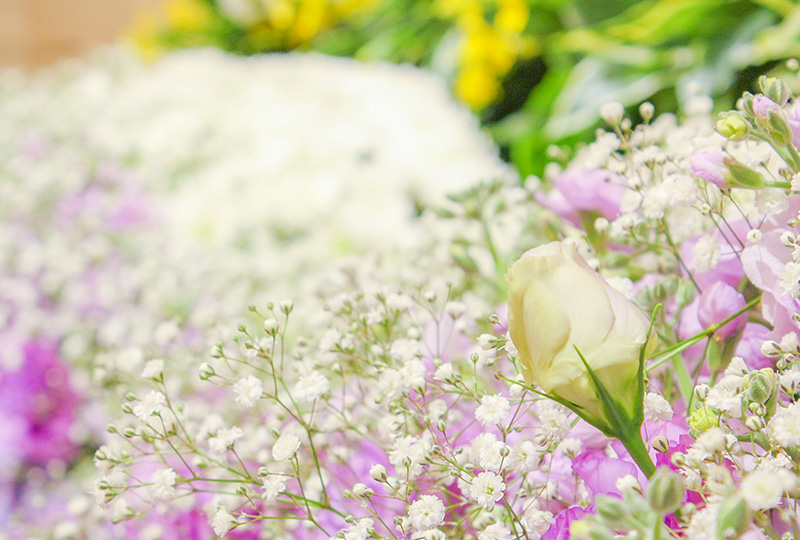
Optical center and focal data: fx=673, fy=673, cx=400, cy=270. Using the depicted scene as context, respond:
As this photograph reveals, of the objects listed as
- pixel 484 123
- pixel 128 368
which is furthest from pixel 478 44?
pixel 128 368

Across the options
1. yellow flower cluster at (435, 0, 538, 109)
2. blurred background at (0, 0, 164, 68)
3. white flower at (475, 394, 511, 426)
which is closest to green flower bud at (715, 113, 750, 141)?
white flower at (475, 394, 511, 426)

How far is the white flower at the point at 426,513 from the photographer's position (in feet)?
0.61

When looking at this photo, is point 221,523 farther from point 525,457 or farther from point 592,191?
point 592,191

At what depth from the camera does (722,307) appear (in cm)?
22

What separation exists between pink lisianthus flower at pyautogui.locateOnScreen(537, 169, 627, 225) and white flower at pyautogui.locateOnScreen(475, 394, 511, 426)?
12 cm

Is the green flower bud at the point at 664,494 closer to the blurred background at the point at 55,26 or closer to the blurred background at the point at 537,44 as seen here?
the blurred background at the point at 537,44

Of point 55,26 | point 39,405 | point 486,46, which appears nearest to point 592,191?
point 39,405

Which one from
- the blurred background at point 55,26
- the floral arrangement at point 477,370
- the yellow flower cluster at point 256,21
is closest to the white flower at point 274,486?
the floral arrangement at point 477,370

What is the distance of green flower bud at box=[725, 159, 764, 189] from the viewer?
19 cm

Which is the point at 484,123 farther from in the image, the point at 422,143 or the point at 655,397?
the point at 655,397

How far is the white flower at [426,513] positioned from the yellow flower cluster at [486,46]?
92cm

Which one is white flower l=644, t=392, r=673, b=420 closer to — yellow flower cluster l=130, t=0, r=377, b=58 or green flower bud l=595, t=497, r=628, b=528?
green flower bud l=595, t=497, r=628, b=528

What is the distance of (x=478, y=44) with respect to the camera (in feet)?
3.41

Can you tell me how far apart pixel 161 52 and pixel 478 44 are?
118cm
